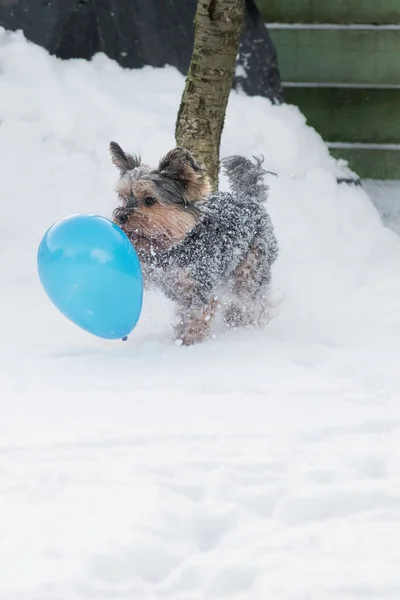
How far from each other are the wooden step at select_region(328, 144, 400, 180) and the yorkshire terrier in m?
3.58

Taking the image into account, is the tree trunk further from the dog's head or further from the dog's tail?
the dog's head

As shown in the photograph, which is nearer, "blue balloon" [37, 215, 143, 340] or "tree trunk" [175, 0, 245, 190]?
"blue balloon" [37, 215, 143, 340]

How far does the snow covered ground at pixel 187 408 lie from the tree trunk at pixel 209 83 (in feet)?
3.40

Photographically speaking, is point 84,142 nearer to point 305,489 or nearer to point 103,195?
point 103,195

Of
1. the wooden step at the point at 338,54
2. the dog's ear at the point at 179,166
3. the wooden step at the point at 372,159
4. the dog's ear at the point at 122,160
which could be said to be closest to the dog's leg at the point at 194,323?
the dog's ear at the point at 179,166

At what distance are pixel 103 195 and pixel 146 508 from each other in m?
4.69

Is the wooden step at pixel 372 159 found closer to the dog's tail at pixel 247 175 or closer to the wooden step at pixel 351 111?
the wooden step at pixel 351 111

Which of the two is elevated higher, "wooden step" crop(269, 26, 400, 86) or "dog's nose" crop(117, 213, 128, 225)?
"wooden step" crop(269, 26, 400, 86)

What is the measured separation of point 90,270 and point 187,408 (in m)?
0.86

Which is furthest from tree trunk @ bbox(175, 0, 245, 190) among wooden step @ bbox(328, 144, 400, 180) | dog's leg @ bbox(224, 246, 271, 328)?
wooden step @ bbox(328, 144, 400, 180)

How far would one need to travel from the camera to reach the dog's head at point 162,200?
4941 millimetres

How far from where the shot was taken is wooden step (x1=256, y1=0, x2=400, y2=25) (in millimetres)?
8875

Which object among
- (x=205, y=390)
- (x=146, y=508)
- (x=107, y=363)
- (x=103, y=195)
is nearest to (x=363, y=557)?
(x=146, y=508)

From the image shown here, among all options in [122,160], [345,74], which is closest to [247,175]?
[122,160]
